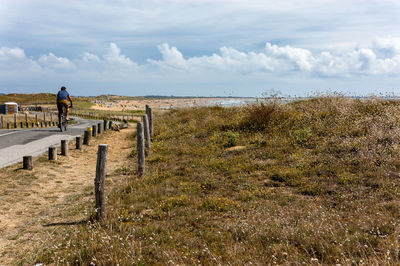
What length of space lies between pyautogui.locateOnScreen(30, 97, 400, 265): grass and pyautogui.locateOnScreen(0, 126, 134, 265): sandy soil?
0.67 m

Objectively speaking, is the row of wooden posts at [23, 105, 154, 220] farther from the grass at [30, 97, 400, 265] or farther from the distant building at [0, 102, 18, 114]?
the distant building at [0, 102, 18, 114]

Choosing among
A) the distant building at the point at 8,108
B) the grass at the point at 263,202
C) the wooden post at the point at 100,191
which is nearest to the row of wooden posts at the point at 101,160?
the wooden post at the point at 100,191

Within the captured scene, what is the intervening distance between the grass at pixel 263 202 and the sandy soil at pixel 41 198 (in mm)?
671

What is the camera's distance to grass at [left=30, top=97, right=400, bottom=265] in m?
4.43

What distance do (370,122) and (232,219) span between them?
950 centimetres

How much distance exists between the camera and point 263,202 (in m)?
6.70

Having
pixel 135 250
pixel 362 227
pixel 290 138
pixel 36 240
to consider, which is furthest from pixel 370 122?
pixel 36 240

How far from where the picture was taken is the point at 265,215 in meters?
5.75

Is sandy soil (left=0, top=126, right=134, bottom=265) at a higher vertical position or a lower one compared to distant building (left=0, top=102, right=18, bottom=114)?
lower

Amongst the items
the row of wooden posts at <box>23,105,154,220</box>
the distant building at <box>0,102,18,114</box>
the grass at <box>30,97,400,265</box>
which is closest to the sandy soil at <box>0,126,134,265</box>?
the row of wooden posts at <box>23,105,154,220</box>

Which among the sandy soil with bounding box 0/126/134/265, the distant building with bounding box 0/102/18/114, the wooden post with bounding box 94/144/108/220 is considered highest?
the distant building with bounding box 0/102/18/114

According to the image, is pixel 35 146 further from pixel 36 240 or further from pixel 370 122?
pixel 370 122

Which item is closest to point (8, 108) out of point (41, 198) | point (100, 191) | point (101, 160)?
point (41, 198)

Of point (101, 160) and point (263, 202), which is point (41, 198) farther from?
point (263, 202)
